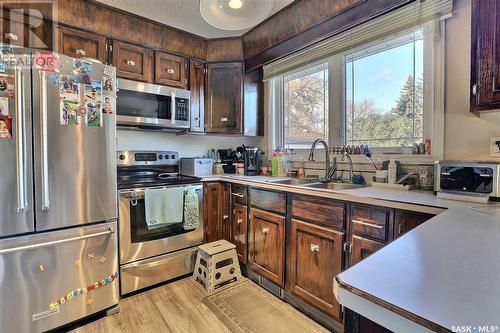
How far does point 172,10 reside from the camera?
2.23m

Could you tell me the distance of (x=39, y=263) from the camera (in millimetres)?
1521

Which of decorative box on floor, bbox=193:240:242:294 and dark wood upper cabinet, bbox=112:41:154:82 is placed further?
dark wood upper cabinet, bbox=112:41:154:82

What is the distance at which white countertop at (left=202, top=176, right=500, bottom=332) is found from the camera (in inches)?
15.5

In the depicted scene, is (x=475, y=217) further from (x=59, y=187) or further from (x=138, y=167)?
(x=138, y=167)

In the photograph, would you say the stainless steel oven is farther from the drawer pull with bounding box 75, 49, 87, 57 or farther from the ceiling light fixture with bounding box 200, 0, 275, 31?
the ceiling light fixture with bounding box 200, 0, 275, 31

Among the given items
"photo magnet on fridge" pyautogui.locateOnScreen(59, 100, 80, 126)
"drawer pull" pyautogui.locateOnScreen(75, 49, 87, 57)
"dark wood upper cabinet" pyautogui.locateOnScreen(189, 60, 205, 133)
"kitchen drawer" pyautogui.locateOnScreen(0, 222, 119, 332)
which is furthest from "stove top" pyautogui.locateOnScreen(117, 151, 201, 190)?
"drawer pull" pyautogui.locateOnScreen(75, 49, 87, 57)

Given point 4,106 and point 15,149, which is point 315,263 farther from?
point 4,106

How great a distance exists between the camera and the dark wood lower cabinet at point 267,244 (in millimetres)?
1941

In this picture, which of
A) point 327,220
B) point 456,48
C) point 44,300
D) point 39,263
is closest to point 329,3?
point 456,48

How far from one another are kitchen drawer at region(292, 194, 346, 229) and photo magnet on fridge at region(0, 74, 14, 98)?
6.22 feet

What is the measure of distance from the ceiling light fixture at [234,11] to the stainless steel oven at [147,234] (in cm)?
142

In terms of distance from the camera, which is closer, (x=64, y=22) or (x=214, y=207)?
(x=64, y=22)

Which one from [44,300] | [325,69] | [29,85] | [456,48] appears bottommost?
[44,300]

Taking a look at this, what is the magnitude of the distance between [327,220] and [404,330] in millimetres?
1251
